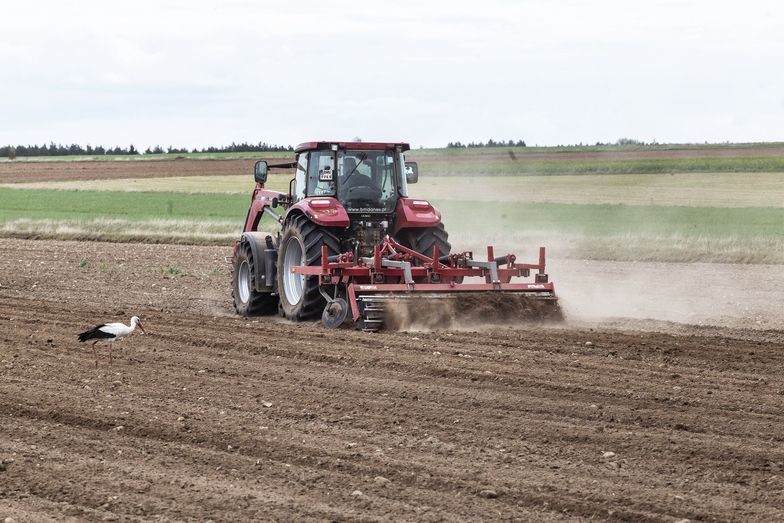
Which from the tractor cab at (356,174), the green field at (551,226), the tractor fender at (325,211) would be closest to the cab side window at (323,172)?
the tractor cab at (356,174)

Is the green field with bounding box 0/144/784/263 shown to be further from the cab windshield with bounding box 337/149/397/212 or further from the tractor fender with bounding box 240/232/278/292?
the cab windshield with bounding box 337/149/397/212

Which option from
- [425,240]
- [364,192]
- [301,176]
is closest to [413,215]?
[425,240]

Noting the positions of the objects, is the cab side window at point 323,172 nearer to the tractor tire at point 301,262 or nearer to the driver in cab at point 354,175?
the driver in cab at point 354,175

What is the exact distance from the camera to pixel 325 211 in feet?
44.3

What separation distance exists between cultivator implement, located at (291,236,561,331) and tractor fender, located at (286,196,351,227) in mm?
422

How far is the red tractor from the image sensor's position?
13000mm

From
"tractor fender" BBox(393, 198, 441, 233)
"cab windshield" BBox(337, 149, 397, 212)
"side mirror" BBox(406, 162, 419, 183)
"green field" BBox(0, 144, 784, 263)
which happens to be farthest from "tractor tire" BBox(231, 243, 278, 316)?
"green field" BBox(0, 144, 784, 263)

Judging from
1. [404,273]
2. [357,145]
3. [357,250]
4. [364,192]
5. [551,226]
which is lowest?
[551,226]

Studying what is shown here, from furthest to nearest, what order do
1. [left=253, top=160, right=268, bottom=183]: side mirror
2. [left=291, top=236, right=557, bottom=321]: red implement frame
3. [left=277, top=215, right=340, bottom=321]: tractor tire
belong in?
[left=253, top=160, right=268, bottom=183]: side mirror → [left=277, top=215, right=340, bottom=321]: tractor tire → [left=291, top=236, right=557, bottom=321]: red implement frame

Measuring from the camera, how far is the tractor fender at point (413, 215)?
13852 mm

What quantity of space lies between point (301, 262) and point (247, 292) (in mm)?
1733

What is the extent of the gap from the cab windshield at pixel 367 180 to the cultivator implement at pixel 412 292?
30.4 inches

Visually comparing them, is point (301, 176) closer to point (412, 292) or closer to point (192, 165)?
point (412, 292)

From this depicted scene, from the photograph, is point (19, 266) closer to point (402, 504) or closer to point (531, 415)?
point (531, 415)
